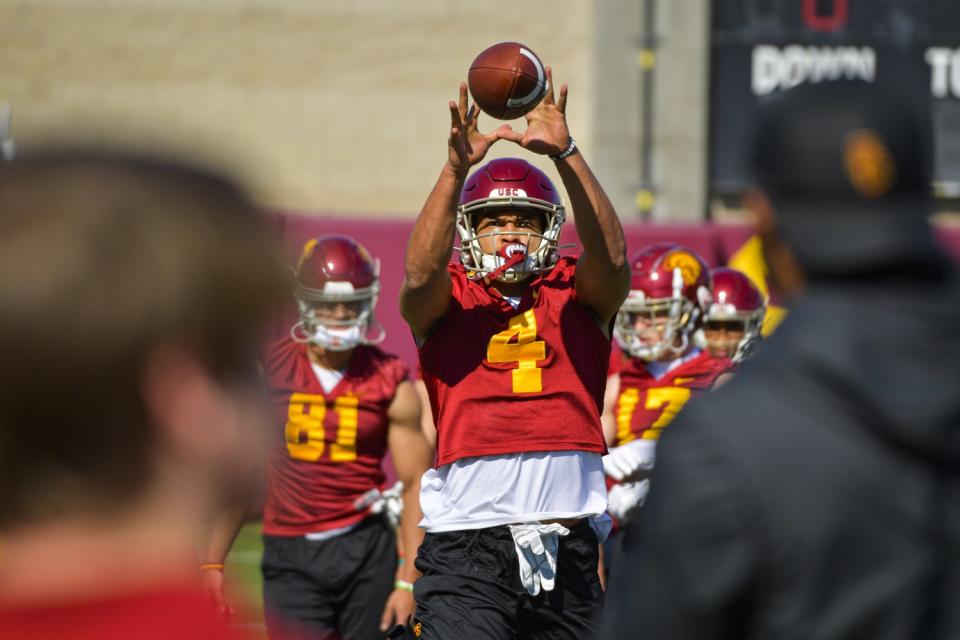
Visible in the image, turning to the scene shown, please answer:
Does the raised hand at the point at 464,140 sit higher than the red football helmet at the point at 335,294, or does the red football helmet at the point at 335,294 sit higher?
the raised hand at the point at 464,140

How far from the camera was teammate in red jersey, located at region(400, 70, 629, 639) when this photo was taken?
13.5 ft

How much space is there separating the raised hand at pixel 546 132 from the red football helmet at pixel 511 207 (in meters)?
0.37

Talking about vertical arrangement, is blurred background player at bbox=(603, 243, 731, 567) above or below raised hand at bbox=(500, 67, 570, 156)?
below

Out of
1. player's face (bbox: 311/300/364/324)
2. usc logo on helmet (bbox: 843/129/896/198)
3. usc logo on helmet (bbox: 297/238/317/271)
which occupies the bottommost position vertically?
player's face (bbox: 311/300/364/324)

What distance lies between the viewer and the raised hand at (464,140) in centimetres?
407

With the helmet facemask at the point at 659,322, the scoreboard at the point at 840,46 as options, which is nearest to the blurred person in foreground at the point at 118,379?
the helmet facemask at the point at 659,322

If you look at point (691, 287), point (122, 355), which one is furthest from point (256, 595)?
point (122, 355)

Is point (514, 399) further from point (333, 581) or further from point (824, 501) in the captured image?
point (824, 501)

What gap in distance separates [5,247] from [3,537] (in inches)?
10.7

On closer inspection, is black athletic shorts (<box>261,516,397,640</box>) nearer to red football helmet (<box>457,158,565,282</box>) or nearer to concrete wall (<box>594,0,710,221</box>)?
red football helmet (<box>457,158,565,282</box>)

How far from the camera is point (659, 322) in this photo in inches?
264

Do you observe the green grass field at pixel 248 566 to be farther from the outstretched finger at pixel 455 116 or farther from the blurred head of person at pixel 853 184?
the blurred head of person at pixel 853 184

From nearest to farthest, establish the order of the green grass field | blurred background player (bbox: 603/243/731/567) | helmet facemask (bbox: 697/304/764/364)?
1. blurred background player (bbox: 603/243/731/567)
2. helmet facemask (bbox: 697/304/764/364)
3. the green grass field

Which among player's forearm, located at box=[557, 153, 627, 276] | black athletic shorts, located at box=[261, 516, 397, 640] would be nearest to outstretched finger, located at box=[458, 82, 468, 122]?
player's forearm, located at box=[557, 153, 627, 276]
